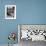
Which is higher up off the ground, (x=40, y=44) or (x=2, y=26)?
(x=2, y=26)

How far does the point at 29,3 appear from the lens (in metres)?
3.12

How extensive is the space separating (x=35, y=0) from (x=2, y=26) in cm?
109

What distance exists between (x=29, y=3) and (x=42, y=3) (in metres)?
0.34

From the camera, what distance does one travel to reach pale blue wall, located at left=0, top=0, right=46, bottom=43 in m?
3.11

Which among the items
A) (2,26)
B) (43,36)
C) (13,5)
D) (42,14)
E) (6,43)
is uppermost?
(13,5)

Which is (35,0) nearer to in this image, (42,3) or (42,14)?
(42,3)

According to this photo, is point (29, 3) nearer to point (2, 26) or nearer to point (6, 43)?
point (2, 26)

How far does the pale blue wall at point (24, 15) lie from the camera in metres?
3.11

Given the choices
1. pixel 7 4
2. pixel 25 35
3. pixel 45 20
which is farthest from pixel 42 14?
pixel 7 4

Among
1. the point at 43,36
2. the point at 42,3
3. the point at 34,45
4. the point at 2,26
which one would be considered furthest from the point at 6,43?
the point at 42,3

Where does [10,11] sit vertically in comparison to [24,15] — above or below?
above

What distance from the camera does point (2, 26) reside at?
3123mm

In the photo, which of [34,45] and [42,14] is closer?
[34,45]

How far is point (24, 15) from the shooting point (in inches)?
123
